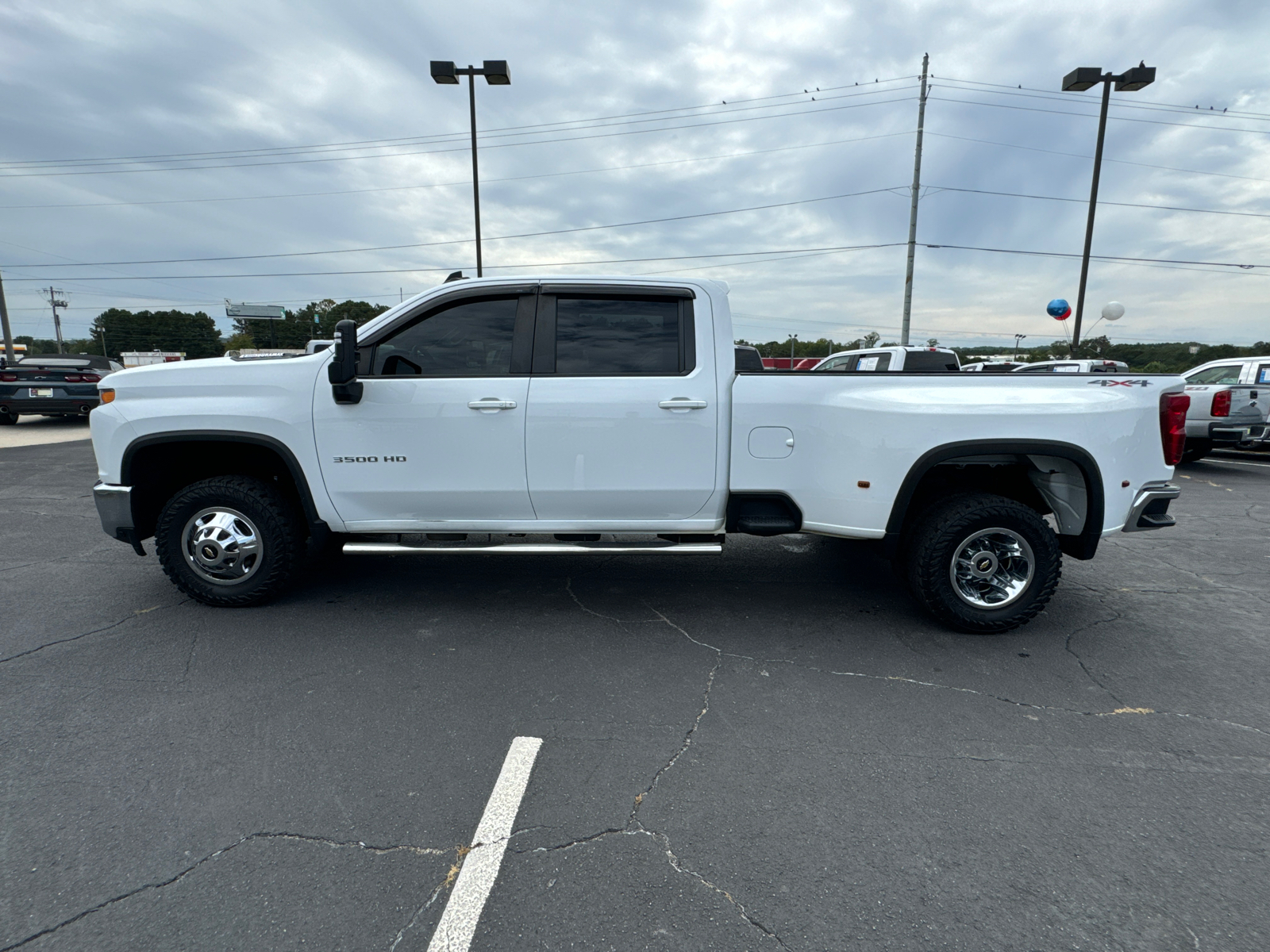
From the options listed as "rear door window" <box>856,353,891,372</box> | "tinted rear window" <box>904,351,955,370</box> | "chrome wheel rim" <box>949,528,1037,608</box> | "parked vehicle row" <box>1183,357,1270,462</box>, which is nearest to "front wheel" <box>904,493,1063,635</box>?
"chrome wheel rim" <box>949,528,1037,608</box>

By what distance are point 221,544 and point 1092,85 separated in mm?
22342

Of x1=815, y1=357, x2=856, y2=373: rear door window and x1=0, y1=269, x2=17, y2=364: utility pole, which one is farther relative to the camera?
x1=0, y1=269, x2=17, y2=364: utility pole

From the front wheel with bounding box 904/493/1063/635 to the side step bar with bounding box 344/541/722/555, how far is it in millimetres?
1206

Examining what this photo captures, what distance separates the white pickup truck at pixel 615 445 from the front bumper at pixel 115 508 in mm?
12

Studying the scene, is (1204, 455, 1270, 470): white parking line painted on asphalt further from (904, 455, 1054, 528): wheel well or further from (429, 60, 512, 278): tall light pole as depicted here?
(429, 60, 512, 278): tall light pole

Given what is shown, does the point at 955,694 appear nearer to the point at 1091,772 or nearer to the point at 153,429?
the point at 1091,772

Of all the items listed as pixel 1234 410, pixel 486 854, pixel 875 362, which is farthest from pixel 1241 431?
pixel 486 854

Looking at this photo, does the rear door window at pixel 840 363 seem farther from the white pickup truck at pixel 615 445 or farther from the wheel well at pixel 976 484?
the white pickup truck at pixel 615 445

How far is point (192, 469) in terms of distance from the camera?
4.34 metres

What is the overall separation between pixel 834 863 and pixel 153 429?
420 cm

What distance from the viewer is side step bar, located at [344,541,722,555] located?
389 cm

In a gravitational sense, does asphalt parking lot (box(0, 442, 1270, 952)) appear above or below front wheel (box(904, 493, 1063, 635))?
below

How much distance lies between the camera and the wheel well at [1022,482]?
368 centimetres

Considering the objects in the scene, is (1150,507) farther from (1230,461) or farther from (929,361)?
(1230,461)
